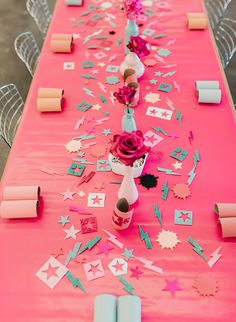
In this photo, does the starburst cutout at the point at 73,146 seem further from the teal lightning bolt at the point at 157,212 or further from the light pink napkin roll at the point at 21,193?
the teal lightning bolt at the point at 157,212

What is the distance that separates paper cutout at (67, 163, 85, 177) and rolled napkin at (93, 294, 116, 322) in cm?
69

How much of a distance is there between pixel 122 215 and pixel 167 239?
27cm

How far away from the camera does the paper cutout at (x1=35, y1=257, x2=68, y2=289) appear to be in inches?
69.5

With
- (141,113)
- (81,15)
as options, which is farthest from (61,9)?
(141,113)

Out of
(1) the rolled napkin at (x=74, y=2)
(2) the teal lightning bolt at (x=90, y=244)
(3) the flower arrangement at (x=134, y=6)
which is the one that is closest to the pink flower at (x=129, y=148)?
(2) the teal lightning bolt at (x=90, y=244)

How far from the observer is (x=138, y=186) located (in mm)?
2078

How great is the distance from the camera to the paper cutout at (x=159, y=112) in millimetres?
2384

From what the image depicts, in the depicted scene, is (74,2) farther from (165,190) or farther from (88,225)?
(88,225)

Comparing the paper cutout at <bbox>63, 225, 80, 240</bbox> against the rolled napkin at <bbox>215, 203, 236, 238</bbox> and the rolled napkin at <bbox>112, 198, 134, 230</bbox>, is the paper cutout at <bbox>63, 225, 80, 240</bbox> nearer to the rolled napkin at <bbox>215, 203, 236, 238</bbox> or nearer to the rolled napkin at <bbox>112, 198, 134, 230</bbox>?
the rolled napkin at <bbox>112, 198, 134, 230</bbox>

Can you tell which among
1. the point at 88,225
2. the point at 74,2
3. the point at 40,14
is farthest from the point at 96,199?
the point at 40,14

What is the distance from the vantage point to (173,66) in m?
2.69

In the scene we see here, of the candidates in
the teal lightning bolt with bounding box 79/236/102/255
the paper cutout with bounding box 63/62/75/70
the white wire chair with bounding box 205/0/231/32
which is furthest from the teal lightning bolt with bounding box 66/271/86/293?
the white wire chair with bounding box 205/0/231/32

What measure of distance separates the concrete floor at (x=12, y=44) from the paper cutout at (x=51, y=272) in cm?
169

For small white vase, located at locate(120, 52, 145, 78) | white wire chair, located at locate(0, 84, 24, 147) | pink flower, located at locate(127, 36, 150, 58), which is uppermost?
pink flower, located at locate(127, 36, 150, 58)
